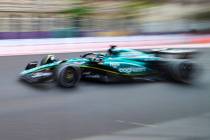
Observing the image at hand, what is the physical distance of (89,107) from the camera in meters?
5.49

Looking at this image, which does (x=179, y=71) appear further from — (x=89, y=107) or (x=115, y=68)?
(x=89, y=107)

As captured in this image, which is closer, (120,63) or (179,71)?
(120,63)

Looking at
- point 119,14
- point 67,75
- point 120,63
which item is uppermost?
point 119,14

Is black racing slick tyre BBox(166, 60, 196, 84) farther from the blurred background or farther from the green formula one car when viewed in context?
the blurred background

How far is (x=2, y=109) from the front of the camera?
5.13 metres

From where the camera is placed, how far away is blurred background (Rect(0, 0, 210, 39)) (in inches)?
34.3

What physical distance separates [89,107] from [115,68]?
1.76 m

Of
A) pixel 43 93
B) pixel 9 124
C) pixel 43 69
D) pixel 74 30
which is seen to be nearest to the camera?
pixel 74 30

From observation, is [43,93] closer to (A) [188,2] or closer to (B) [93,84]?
(B) [93,84]

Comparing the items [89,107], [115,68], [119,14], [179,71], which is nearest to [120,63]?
[115,68]

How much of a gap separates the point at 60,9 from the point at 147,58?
6.57m

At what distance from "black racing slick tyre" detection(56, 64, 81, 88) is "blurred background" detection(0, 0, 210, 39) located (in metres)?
5.70

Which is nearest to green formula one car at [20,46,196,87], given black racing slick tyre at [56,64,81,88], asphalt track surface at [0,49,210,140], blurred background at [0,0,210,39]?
black racing slick tyre at [56,64,81,88]

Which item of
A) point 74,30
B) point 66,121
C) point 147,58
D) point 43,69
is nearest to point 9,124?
point 66,121
